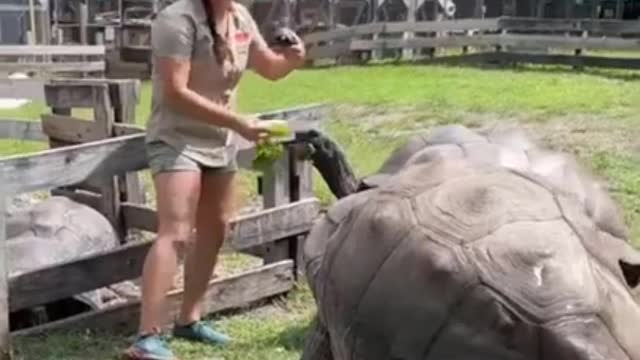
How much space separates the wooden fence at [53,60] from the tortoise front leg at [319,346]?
15938 mm

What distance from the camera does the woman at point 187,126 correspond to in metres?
4.89

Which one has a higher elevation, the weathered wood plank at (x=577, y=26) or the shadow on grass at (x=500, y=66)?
the weathered wood plank at (x=577, y=26)

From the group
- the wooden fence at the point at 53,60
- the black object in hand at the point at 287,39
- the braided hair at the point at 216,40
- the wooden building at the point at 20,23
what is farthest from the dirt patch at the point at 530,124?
the wooden building at the point at 20,23

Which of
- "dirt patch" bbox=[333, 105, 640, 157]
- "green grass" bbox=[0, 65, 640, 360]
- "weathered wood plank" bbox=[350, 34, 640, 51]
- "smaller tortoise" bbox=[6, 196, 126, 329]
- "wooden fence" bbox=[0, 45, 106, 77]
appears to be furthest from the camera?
"weathered wood plank" bbox=[350, 34, 640, 51]

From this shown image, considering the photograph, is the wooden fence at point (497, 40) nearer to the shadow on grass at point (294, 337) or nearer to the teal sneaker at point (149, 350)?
the shadow on grass at point (294, 337)

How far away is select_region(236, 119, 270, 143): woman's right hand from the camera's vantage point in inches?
197

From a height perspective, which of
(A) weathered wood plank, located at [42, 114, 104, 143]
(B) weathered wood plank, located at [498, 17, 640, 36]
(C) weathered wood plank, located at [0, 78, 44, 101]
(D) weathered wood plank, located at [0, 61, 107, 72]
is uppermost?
(A) weathered wood plank, located at [42, 114, 104, 143]

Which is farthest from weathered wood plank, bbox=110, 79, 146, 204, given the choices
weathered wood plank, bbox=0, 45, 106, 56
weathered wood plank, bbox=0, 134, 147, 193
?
weathered wood plank, bbox=0, 45, 106, 56

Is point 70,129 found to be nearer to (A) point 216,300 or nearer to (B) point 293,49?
(A) point 216,300

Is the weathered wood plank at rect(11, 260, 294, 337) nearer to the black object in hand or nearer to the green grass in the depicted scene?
the green grass

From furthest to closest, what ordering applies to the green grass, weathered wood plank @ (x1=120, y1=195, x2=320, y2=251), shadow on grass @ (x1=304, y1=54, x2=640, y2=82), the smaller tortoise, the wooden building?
1. the wooden building
2. shadow on grass @ (x1=304, y1=54, x2=640, y2=82)
3. weathered wood plank @ (x1=120, y1=195, x2=320, y2=251)
4. the smaller tortoise
5. the green grass

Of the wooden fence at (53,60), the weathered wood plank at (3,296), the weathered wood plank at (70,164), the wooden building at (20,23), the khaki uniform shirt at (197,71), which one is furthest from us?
the wooden building at (20,23)

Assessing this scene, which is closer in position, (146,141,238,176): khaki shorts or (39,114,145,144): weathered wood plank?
(146,141,238,176): khaki shorts

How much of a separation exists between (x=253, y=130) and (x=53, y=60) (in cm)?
1648
